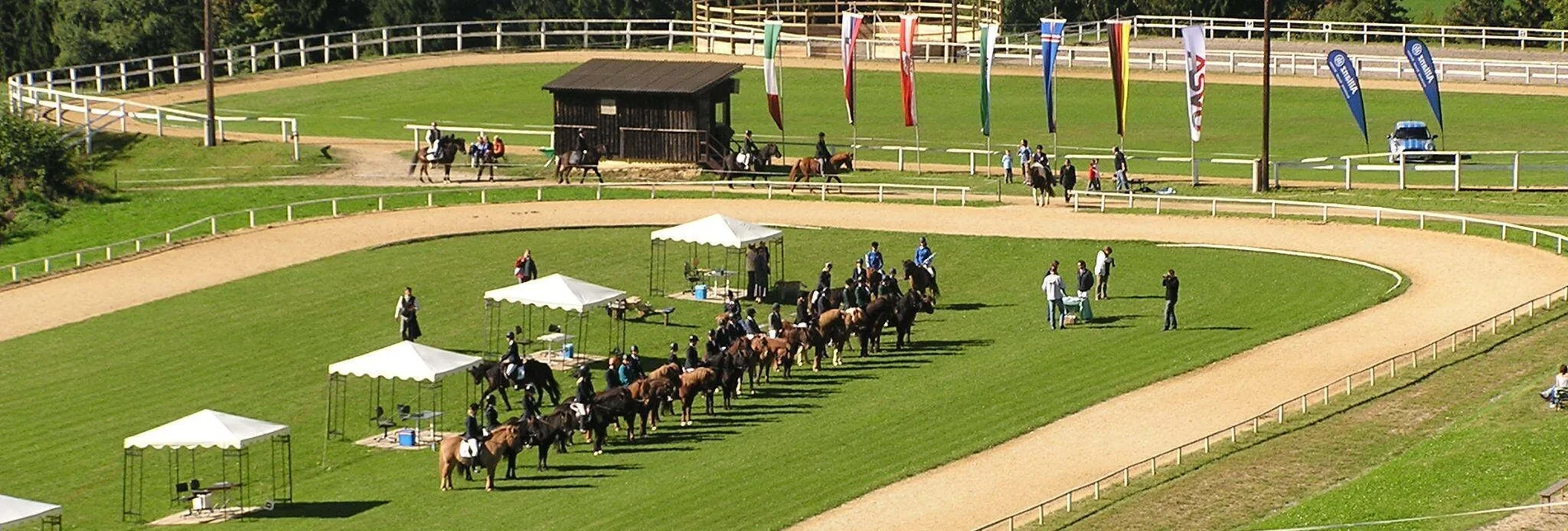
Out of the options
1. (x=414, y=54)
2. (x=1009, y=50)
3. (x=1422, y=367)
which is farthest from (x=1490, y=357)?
(x=414, y=54)

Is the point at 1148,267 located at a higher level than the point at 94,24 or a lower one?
lower

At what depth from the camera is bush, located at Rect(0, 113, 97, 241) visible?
73.1 metres

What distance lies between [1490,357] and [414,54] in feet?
203

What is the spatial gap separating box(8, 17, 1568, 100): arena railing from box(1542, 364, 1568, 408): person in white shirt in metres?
47.4

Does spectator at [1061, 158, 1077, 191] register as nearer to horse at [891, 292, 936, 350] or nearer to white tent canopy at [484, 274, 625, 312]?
horse at [891, 292, 936, 350]

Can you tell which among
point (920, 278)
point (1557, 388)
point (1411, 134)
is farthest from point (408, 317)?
point (1411, 134)

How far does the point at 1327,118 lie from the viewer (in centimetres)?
8275

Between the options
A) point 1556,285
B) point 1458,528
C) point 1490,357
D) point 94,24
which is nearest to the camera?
point 1458,528

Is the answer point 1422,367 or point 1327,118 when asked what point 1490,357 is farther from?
point 1327,118

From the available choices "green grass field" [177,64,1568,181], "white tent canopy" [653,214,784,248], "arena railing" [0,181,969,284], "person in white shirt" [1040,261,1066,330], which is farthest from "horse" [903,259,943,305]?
"green grass field" [177,64,1568,181]

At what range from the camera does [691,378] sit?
45.4 metres

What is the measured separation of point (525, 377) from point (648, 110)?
92.3 ft

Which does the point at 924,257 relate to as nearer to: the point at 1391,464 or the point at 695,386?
the point at 695,386

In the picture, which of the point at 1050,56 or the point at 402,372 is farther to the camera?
the point at 1050,56
